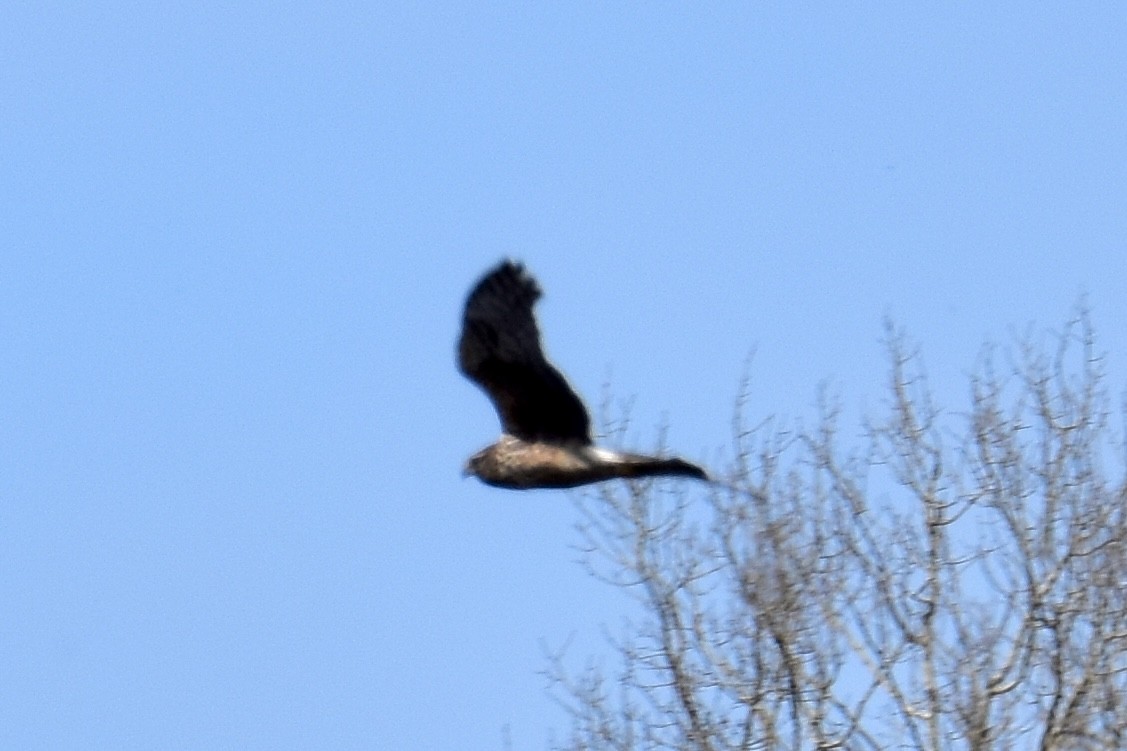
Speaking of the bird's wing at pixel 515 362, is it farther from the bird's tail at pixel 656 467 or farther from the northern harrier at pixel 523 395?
the bird's tail at pixel 656 467

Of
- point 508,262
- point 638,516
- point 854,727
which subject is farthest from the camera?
point 638,516

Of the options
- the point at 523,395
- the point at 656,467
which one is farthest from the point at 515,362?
the point at 656,467

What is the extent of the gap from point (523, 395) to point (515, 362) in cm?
17

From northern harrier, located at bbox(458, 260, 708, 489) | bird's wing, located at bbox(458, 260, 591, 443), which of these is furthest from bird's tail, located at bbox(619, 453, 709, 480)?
bird's wing, located at bbox(458, 260, 591, 443)

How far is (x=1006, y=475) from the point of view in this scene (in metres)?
12.7

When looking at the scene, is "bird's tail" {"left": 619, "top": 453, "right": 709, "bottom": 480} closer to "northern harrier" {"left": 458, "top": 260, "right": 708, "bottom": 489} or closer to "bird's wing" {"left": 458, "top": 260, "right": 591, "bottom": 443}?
"northern harrier" {"left": 458, "top": 260, "right": 708, "bottom": 489}

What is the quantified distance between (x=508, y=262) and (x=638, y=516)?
500 centimetres

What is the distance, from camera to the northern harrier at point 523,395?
8.34 m

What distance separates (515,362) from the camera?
8.44m

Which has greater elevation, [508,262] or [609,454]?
[508,262]

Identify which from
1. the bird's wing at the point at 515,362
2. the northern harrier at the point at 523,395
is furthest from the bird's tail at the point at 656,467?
the bird's wing at the point at 515,362

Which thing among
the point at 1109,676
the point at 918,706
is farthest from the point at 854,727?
the point at 1109,676

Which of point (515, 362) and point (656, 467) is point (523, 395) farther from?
point (656, 467)

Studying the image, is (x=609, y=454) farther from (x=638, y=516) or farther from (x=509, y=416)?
(x=638, y=516)
